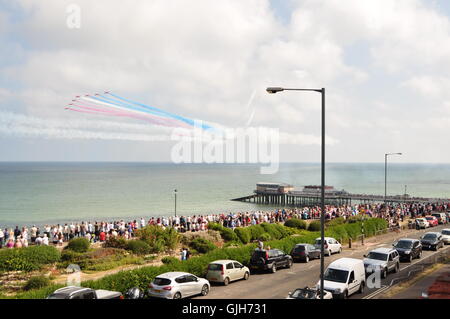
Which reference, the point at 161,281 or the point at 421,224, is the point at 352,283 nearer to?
the point at 161,281

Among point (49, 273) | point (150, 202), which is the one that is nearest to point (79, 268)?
point (49, 273)

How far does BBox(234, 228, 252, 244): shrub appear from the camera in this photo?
33.8 metres

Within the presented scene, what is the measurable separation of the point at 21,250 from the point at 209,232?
14.4 m

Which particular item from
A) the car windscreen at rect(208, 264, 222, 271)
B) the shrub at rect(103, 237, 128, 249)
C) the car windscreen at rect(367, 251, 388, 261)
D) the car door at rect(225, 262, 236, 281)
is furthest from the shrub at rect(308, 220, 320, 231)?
the car windscreen at rect(208, 264, 222, 271)

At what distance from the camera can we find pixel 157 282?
18.1 metres

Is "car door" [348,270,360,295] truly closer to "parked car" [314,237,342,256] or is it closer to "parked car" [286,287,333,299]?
"parked car" [286,287,333,299]

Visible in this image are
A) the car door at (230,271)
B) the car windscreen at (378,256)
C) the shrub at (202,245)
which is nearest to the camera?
the car door at (230,271)

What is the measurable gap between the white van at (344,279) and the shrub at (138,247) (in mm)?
13826

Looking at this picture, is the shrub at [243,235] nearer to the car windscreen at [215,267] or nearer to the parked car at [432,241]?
the car windscreen at [215,267]

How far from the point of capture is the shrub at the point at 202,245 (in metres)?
30.1

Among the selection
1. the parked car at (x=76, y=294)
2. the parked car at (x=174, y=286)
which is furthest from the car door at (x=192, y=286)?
the parked car at (x=76, y=294)

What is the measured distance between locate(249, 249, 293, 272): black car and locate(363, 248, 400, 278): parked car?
198 inches

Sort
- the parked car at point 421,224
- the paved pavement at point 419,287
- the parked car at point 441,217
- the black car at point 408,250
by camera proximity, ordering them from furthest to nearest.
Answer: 1. the parked car at point 441,217
2. the parked car at point 421,224
3. the black car at point 408,250
4. the paved pavement at point 419,287
